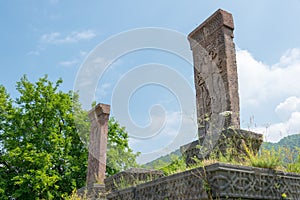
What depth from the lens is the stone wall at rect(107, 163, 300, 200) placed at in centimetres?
265

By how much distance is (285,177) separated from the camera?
3049 millimetres

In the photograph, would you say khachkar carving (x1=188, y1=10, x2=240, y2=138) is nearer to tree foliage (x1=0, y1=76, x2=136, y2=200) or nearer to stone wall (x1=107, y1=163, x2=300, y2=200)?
stone wall (x1=107, y1=163, x2=300, y2=200)

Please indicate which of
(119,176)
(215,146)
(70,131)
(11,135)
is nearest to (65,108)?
(70,131)

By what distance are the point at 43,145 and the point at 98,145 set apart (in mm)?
5318

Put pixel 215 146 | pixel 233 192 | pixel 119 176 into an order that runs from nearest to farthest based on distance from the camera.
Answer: pixel 233 192, pixel 215 146, pixel 119 176

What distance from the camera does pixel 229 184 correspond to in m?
2.65

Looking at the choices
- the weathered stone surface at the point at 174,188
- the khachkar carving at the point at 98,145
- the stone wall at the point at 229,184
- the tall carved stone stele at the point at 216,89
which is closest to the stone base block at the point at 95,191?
the khachkar carving at the point at 98,145

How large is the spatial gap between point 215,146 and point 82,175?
1085 cm

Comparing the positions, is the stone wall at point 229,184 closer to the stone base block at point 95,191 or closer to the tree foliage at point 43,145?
the stone base block at point 95,191

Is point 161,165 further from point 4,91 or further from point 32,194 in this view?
point 4,91

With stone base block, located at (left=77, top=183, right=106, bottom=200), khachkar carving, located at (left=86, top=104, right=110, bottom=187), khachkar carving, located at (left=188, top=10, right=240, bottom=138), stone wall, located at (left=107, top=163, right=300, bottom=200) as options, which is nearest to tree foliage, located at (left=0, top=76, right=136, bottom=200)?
khachkar carving, located at (left=86, top=104, right=110, bottom=187)

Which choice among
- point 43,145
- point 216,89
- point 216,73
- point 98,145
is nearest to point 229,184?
point 216,89

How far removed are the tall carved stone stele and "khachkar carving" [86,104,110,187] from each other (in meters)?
4.43

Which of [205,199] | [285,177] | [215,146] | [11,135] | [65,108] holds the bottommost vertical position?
[205,199]
